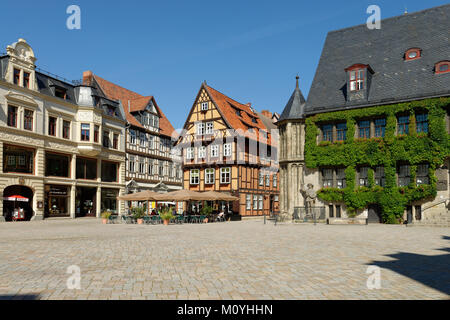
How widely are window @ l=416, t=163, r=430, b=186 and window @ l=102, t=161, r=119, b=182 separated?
30.2 metres

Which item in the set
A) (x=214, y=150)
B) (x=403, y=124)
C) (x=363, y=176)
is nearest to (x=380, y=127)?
(x=403, y=124)

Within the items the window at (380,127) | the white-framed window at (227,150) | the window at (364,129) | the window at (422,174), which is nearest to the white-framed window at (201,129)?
the white-framed window at (227,150)

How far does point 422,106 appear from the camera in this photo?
27766 millimetres

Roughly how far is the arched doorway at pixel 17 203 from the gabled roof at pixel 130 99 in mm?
15260

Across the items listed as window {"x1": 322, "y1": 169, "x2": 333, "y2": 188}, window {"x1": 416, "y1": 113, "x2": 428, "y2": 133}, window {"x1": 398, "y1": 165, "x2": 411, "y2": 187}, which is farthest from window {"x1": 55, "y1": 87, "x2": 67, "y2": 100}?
window {"x1": 416, "y1": 113, "x2": 428, "y2": 133}

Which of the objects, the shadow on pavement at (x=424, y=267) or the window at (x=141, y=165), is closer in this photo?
the shadow on pavement at (x=424, y=267)

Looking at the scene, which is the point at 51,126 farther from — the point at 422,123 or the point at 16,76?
the point at 422,123

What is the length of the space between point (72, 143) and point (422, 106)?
30.3 meters

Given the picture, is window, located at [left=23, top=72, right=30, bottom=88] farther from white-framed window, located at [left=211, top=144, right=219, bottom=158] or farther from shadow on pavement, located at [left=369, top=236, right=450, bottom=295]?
shadow on pavement, located at [left=369, top=236, right=450, bottom=295]

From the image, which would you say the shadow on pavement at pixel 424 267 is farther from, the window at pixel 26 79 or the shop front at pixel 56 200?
the window at pixel 26 79

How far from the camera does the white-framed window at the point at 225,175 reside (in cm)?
4316

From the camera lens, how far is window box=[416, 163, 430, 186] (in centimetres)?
2784

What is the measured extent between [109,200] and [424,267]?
3814 cm

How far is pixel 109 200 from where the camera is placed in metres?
43.1
